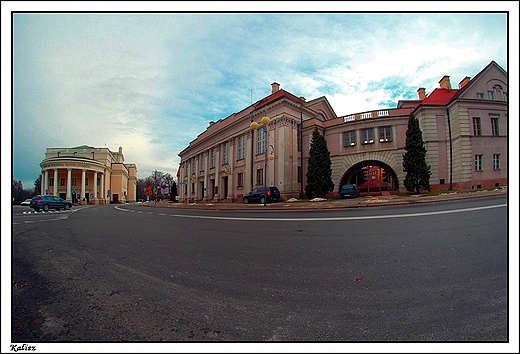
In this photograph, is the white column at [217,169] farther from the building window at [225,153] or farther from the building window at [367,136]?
the building window at [367,136]

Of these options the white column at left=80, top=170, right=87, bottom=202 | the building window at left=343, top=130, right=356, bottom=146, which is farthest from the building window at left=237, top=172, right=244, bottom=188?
the white column at left=80, top=170, right=87, bottom=202

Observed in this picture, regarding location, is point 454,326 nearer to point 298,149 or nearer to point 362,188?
point 362,188

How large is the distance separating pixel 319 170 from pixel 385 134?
8.07 metres

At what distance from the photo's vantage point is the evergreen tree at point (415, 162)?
1812cm

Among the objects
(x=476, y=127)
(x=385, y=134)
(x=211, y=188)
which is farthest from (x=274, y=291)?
(x=211, y=188)

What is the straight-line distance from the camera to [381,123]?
25.2m

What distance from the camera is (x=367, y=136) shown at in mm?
26156

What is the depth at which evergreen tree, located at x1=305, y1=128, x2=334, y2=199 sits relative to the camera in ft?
85.4

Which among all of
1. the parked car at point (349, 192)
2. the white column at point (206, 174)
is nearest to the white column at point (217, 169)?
the white column at point (206, 174)

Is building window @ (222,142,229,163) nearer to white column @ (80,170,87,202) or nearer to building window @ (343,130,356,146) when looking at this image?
building window @ (343,130,356,146)

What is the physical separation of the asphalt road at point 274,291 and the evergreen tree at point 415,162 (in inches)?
608

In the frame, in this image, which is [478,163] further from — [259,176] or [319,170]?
[259,176]

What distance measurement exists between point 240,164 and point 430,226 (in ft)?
96.1

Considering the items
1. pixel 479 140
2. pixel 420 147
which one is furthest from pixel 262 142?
pixel 479 140
